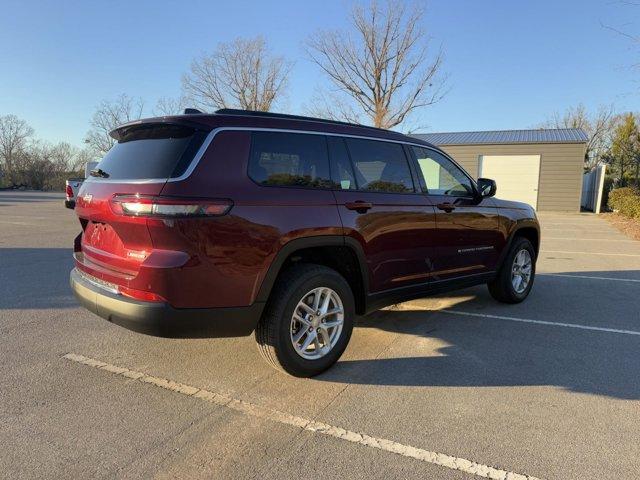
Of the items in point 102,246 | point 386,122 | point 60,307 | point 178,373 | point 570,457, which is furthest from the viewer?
point 386,122

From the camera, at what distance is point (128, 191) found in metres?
3.05

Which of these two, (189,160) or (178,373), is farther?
(178,373)

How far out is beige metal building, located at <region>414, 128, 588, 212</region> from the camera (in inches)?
942

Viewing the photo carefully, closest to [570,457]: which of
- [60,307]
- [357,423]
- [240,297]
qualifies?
[357,423]

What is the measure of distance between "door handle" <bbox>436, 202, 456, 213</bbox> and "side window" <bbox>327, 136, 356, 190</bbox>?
45.7 inches

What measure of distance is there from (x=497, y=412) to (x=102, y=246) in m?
2.92

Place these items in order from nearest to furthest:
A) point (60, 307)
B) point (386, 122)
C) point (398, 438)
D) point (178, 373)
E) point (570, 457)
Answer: point (570, 457) → point (398, 438) → point (178, 373) → point (60, 307) → point (386, 122)

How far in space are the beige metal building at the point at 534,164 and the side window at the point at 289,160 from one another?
22692 mm

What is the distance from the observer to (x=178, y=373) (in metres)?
3.71

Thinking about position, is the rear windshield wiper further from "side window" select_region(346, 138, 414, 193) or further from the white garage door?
the white garage door

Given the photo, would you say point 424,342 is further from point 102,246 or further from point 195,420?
point 102,246

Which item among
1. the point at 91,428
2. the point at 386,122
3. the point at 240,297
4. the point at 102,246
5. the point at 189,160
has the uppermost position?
the point at 386,122

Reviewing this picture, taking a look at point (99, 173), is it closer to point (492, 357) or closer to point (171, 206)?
point (171, 206)

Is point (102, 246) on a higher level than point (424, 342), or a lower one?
higher
